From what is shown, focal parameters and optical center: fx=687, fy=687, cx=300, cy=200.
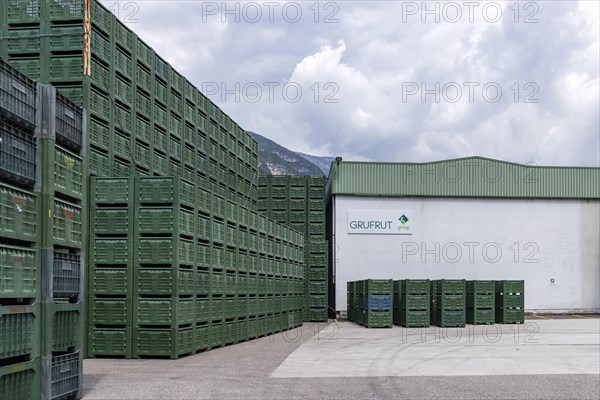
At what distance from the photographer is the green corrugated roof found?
114ft

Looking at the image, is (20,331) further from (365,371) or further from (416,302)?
(416,302)

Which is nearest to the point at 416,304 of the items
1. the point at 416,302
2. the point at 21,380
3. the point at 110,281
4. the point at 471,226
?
the point at 416,302

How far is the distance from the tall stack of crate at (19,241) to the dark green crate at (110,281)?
19.5ft

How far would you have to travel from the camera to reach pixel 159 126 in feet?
55.9

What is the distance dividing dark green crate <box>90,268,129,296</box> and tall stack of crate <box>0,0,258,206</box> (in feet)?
6.73

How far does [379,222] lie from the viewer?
34.5 meters

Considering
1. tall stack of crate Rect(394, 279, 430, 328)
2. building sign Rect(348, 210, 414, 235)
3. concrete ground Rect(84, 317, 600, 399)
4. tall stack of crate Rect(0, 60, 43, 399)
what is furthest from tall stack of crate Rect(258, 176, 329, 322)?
tall stack of crate Rect(0, 60, 43, 399)

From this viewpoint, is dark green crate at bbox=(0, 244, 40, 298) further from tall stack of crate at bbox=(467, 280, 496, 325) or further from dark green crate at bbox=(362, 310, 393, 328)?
tall stack of crate at bbox=(467, 280, 496, 325)

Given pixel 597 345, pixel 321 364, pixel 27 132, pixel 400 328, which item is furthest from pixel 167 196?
pixel 400 328

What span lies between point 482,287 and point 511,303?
1569mm

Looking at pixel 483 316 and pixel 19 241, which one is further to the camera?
pixel 483 316

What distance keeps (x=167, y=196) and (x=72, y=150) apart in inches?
191

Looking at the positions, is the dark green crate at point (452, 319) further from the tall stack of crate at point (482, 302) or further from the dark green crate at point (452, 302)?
the tall stack of crate at point (482, 302)

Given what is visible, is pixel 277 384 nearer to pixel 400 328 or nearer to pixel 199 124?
pixel 199 124
